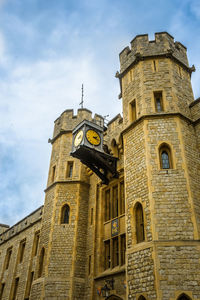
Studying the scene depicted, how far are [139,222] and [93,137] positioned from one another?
5.00 m

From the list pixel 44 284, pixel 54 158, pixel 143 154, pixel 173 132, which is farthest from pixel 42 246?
pixel 173 132

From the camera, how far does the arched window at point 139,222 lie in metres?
10.6

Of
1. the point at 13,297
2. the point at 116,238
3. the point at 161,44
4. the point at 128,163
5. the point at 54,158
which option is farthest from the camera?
the point at 13,297

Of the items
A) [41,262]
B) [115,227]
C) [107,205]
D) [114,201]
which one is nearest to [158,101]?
[114,201]

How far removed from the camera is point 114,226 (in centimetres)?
1362

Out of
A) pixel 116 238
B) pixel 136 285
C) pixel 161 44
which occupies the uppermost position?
pixel 161 44

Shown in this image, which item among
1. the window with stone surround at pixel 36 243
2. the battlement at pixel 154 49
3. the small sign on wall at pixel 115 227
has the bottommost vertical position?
the small sign on wall at pixel 115 227

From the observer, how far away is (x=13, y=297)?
66.8ft

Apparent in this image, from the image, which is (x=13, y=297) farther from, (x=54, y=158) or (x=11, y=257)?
(x=54, y=158)

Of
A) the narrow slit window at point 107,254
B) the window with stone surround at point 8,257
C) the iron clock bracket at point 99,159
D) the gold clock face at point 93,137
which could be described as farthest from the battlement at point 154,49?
the window with stone surround at point 8,257

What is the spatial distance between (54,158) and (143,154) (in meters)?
7.86

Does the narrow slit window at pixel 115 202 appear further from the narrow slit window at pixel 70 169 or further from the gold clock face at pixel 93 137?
the narrow slit window at pixel 70 169

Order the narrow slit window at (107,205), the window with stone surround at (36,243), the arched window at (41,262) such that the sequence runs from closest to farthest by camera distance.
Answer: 1. the narrow slit window at (107,205)
2. the arched window at (41,262)
3. the window with stone surround at (36,243)

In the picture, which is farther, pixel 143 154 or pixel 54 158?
pixel 54 158
